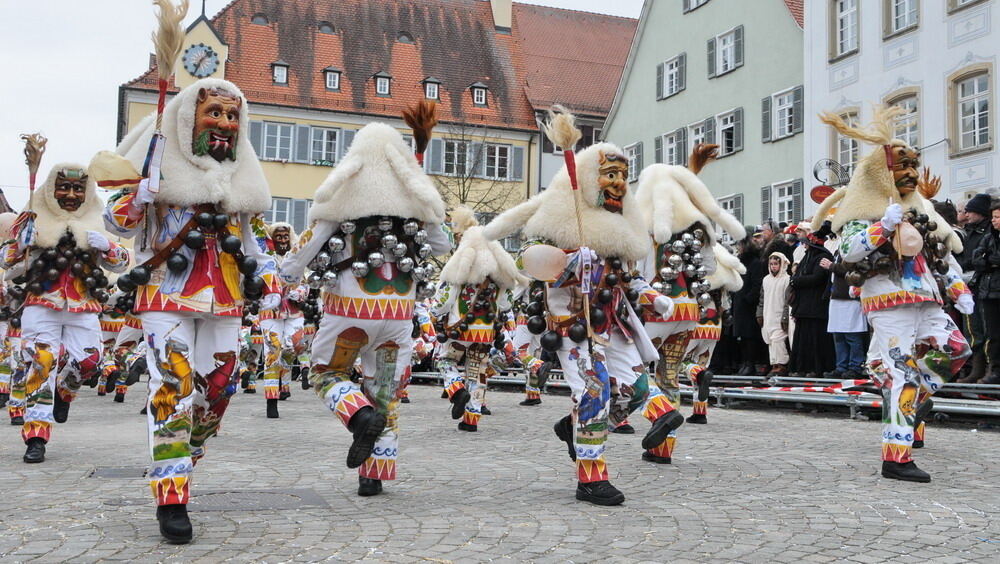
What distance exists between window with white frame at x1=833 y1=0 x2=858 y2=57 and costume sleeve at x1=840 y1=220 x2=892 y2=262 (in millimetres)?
21347

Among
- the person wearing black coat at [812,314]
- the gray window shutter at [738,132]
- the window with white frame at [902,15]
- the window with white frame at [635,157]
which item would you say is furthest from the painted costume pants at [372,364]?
the window with white frame at [635,157]

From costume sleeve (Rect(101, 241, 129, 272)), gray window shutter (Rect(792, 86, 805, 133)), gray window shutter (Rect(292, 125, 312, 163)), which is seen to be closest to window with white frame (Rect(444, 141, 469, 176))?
gray window shutter (Rect(292, 125, 312, 163))

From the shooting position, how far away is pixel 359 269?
6422 mm

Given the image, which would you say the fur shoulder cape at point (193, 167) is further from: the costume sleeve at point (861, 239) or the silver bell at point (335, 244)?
the costume sleeve at point (861, 239)

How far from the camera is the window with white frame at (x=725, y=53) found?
33513 millimetres

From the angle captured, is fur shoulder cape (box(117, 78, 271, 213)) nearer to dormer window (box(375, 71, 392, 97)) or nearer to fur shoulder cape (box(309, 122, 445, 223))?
fur shoulder cape (box(309, 122, 445, 223))

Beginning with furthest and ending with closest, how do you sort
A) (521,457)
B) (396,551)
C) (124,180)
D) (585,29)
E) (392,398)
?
(585,29) < (521,457) < (392,398) < (124,180) < (396,551)

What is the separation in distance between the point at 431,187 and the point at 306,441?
3859 millimetres

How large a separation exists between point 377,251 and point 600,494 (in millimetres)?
2050

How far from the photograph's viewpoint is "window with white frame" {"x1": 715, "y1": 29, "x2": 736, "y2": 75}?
3351cm

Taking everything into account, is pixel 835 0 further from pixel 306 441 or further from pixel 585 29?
pixel 585 29

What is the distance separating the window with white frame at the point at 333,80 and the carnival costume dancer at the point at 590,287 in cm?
4324

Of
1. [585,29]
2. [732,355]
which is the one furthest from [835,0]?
[585,29]

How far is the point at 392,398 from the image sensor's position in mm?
6613
